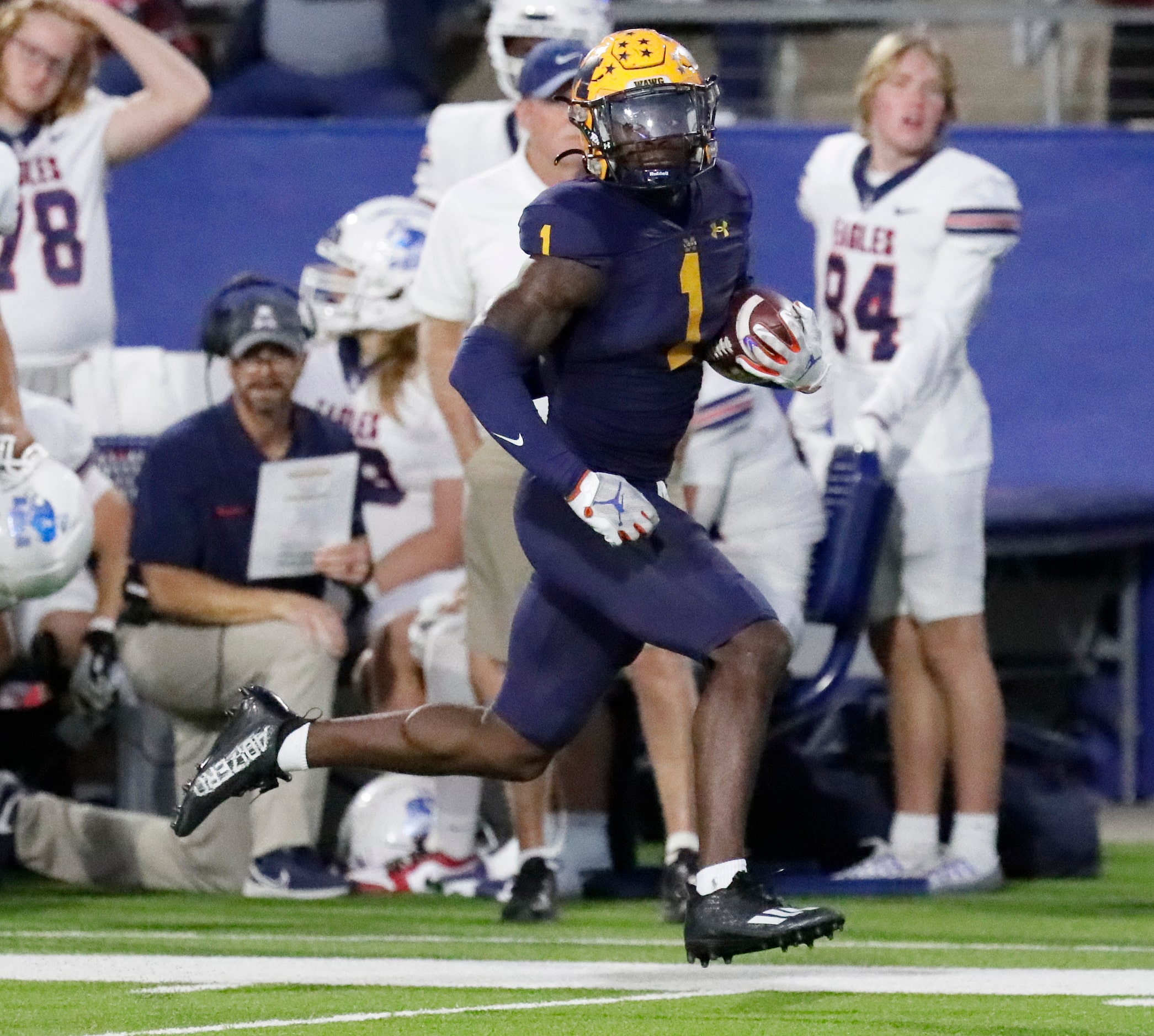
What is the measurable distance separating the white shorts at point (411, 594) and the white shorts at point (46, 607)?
0.71 metres

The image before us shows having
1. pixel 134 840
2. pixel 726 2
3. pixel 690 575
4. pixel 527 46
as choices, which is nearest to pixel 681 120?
pixel 690 575

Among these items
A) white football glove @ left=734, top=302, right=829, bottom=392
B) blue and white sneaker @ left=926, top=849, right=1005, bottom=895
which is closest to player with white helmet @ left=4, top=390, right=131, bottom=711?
blue and white sneaker @ left=926, top=849, right=1005, bottom=895

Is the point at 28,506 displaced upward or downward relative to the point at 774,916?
upward

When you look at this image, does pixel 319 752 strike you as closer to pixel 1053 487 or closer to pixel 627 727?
pixel 627 727

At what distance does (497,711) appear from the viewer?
422 cm

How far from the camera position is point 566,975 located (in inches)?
164

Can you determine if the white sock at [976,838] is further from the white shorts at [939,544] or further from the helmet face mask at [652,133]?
the helmet face mask at [652,133]

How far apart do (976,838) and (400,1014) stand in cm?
257

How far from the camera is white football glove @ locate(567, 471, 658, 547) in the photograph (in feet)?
12.6

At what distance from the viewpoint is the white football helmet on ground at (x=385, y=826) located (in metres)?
5.81

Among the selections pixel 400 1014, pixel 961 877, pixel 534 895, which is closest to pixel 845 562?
pixel 961 877

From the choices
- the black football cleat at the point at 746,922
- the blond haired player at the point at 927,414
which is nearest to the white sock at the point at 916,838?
the blond haired player at the point at 927,414

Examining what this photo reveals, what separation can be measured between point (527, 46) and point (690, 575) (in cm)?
253

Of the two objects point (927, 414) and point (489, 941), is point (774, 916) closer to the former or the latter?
point (489, 941)
